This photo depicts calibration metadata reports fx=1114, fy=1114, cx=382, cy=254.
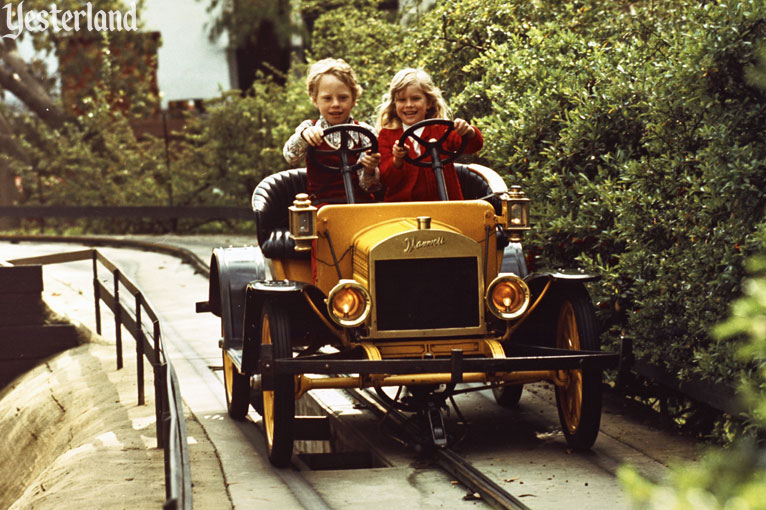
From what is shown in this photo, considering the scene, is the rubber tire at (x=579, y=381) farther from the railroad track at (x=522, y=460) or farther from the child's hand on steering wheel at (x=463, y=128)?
the child's hand on steering wheel at (x=463, y=128)

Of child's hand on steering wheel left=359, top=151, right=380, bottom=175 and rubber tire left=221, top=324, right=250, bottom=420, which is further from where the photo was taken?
rubber tire left=221, top=324, right=250, bottom=420

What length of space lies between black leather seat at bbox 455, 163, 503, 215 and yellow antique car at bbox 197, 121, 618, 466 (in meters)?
0.49

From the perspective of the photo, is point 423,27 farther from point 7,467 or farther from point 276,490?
point 276,490

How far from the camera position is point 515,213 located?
6.50 metres

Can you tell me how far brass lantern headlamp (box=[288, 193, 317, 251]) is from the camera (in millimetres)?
6191

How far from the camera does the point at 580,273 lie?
620cm

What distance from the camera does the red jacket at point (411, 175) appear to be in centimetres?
673

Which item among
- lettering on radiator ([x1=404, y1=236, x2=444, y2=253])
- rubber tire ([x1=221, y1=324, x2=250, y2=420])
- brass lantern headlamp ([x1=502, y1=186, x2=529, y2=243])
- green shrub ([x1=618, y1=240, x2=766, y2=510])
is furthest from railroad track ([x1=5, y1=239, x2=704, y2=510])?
green shrub ([x1=618, y1=240, x2=766, y2=510])

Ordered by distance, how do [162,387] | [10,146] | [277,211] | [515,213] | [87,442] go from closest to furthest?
[162,387]
[515,213]
[87,442]
[277,211]
[10,146]

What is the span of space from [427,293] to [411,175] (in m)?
1.02

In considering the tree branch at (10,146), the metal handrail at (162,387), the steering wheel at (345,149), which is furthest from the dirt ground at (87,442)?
the tree branch at (10,146)

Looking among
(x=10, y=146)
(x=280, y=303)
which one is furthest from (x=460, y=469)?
(x=10, y=146)

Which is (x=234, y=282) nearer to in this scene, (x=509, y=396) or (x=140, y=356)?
(x=140, y=356)

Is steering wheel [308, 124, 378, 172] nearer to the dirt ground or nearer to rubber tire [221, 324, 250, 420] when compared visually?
rubber tire [221, 324, 250, 420]
